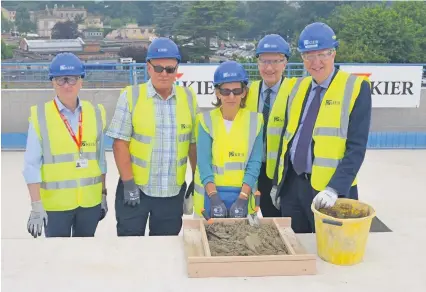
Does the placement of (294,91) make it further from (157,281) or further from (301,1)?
(301,1)

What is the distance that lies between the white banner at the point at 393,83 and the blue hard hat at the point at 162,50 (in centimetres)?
712

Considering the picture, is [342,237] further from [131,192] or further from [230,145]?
[131,192]

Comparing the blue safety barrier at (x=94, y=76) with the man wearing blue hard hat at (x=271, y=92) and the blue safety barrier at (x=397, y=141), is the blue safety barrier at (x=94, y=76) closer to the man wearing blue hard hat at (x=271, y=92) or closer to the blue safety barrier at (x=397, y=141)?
the blue safety barrier at (x=397, y=141)

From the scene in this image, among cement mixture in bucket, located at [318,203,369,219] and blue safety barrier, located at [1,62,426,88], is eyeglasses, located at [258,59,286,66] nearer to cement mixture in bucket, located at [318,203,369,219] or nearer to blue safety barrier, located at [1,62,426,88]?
cement mixture in bucket, located at [318,203,369,219]

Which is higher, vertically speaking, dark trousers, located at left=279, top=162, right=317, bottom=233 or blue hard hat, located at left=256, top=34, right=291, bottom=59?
blue hard hat, located at left=256, top=34, right=291, bottom=59

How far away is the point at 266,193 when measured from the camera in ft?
12.3

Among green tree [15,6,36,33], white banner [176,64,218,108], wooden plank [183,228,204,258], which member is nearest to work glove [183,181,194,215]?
wooden plank [183,228,204,258]

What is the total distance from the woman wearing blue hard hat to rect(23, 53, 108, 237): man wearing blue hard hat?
0.73 m

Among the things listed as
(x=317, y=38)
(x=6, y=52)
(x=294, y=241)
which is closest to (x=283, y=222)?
(x=294, y=241)

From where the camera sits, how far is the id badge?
3203 millimetres

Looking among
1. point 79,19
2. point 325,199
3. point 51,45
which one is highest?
point 79,19

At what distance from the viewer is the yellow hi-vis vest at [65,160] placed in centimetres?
314

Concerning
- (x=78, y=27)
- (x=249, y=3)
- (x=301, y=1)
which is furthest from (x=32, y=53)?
(x=301, y=1)

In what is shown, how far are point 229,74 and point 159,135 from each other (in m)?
0.62
